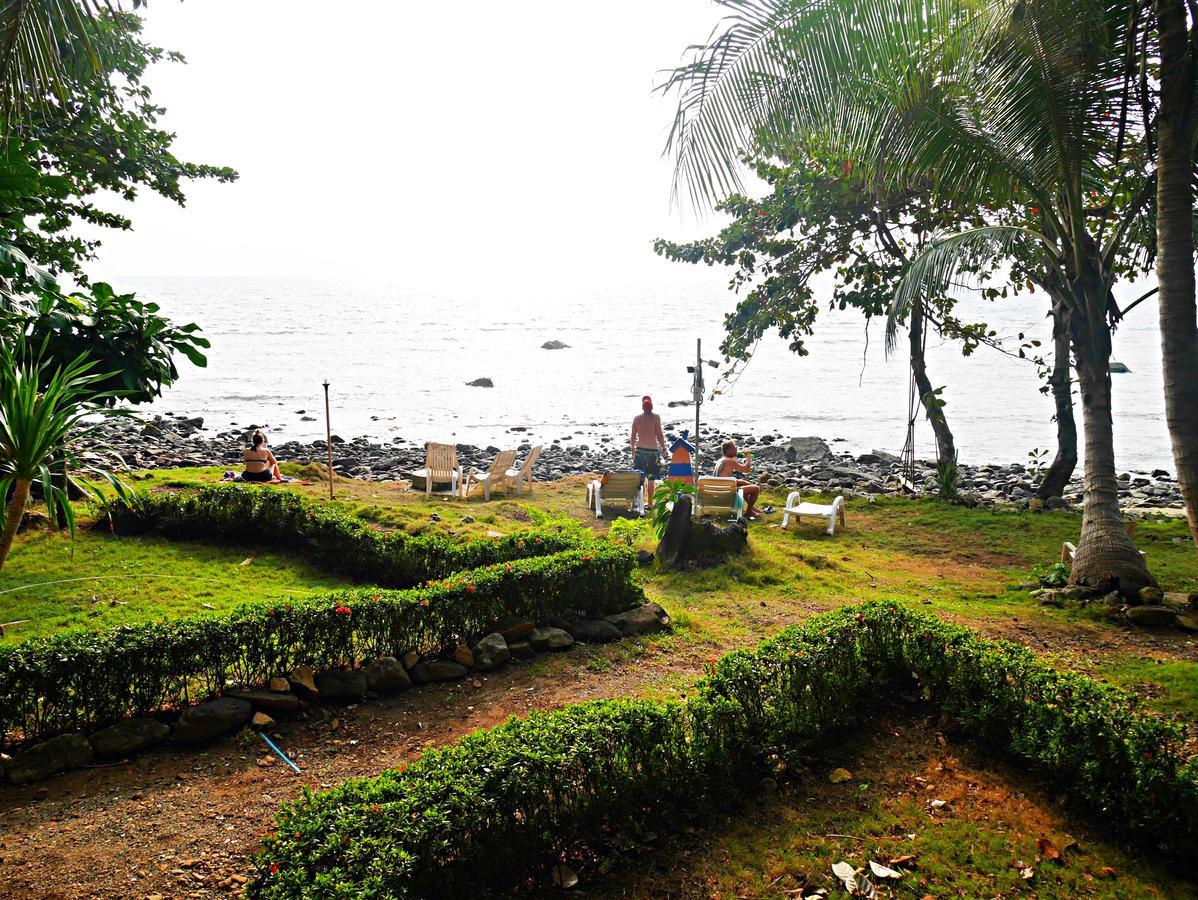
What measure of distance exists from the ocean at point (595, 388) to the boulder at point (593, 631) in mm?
5881

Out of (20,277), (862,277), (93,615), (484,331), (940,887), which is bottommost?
(940,887)

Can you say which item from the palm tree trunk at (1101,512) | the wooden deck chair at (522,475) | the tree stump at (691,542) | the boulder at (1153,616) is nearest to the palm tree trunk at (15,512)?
the tree stump at (691,542)

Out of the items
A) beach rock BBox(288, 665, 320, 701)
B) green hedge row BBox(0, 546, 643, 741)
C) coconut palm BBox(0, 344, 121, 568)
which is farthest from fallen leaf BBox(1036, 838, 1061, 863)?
coconut palm BBox(0, 344, 121, 568)

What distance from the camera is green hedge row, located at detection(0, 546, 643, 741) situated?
4.98 m

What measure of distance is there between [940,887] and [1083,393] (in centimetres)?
714

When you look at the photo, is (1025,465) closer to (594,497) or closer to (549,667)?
(594,497)

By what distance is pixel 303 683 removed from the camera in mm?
5805

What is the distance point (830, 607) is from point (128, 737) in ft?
21.4

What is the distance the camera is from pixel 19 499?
13.5ft

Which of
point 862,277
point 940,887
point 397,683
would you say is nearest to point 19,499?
point 397,683

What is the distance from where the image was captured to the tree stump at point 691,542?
33.1 ft

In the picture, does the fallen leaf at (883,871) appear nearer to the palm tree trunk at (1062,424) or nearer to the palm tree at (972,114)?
the palm tree at (972,114)

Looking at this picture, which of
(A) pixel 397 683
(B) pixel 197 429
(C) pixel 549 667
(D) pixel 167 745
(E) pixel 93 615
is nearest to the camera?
(D) pixel 167 745

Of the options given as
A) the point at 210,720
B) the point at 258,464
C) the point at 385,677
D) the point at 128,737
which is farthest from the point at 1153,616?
the point at 258,464
